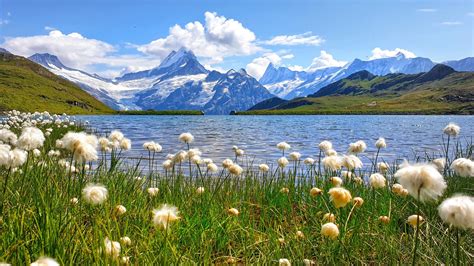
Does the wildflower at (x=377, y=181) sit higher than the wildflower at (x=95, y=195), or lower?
lower

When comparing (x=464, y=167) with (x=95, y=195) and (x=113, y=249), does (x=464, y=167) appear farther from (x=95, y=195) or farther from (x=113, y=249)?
(x=95, y=195)

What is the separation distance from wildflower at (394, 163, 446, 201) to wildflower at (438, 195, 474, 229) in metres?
0.09

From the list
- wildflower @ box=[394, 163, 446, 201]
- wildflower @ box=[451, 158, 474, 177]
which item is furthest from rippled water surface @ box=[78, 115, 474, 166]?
wildflower @ box=[394, 163, 446, 201]

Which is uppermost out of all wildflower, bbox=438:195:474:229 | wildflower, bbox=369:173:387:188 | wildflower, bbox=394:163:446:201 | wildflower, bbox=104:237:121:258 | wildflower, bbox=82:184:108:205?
wildflower, bbox=394:163:446:201

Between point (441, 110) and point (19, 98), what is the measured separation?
16715 cm

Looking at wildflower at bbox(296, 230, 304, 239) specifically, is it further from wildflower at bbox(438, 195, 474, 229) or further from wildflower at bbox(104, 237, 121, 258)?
wildflower at bbox(438, 195, 474, 229)

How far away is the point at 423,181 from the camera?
9.02 ft

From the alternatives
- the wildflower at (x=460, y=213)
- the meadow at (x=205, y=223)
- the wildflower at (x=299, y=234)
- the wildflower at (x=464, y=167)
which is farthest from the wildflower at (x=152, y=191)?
the wildflower at (x=460, y=213)

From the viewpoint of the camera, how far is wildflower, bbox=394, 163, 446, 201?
273cm

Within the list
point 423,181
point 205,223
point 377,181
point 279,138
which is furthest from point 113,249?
point 279,138

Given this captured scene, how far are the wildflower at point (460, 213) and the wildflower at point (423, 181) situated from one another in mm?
95

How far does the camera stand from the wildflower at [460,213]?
2674mm

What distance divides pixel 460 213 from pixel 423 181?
27 centimetres

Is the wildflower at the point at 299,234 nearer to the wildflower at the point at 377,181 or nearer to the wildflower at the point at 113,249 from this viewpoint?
the wildflower at the point at 377,181
